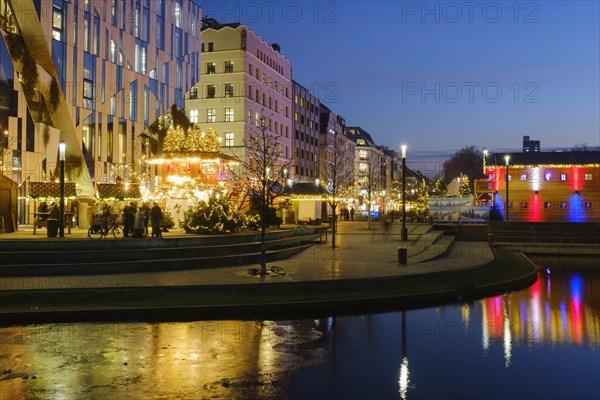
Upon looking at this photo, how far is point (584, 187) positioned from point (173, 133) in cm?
4640

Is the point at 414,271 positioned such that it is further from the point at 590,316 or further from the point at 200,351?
the point at 200,351

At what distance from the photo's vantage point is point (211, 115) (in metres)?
74.8

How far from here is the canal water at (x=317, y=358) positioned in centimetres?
811

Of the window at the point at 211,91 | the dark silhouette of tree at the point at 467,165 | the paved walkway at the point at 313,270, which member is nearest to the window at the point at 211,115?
the window at the point at 211,91

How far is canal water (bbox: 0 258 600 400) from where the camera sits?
8109 millimetres

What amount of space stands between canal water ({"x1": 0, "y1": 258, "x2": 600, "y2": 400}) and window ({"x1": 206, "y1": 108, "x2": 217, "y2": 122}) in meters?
62.5

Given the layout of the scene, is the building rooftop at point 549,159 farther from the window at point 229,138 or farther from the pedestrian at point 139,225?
the pedestrian at point 139,225

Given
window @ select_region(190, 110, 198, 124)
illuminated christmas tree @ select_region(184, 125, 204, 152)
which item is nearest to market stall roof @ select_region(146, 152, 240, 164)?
illuminated christmas tree @ select_region(184, 125, 204, 152)

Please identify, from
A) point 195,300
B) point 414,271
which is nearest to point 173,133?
point 414,271

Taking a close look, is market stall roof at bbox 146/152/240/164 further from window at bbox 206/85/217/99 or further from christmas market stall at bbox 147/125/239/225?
window at bbox 206/85/217/99

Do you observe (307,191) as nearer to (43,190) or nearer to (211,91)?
(43,190)

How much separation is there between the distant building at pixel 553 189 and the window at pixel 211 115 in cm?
3314

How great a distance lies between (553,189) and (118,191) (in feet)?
156

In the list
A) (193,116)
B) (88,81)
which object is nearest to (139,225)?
(88,81)
